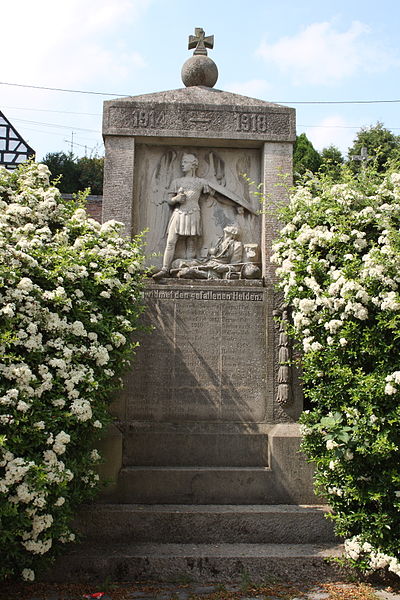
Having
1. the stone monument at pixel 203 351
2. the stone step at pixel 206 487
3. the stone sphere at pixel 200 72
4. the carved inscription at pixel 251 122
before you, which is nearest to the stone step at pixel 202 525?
the stone monument at pixel 203 351

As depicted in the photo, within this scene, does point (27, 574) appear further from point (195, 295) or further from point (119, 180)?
point (119, 180)

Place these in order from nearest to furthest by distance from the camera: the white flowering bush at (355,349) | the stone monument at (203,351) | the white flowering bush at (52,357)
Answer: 1. the white flowering bush at (52,357)
2. the white flowering bush at (355,349)
3. the stone monument at (203,351)

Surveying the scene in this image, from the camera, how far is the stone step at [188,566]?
17.1 feet

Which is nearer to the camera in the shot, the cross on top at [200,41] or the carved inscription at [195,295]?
the carved inscription at [195,295]

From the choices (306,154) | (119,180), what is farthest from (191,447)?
(306,154)

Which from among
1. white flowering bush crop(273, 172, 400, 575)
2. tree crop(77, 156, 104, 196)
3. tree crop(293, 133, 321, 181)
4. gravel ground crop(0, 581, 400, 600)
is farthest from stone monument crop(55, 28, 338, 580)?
tree crop(293, 133, 321, 181)

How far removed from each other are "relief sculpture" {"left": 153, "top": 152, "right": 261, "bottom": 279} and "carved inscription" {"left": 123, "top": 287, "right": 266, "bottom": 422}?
1.17ft

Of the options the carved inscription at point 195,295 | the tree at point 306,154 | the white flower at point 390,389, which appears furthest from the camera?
the tree at point 306,154

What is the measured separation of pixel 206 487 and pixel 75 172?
76.3 feet

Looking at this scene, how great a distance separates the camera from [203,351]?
7070mm

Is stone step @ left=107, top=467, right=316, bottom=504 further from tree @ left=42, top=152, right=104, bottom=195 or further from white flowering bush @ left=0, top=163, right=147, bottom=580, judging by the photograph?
tree @ left=42, top=152, right=104, bottom=195

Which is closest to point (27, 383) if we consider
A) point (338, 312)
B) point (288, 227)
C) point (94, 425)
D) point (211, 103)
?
point (94, 425)

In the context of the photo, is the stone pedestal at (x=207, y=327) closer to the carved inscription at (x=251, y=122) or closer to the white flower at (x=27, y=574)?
the carved inscription at (x=251, y=122)

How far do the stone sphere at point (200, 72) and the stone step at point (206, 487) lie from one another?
497cm
